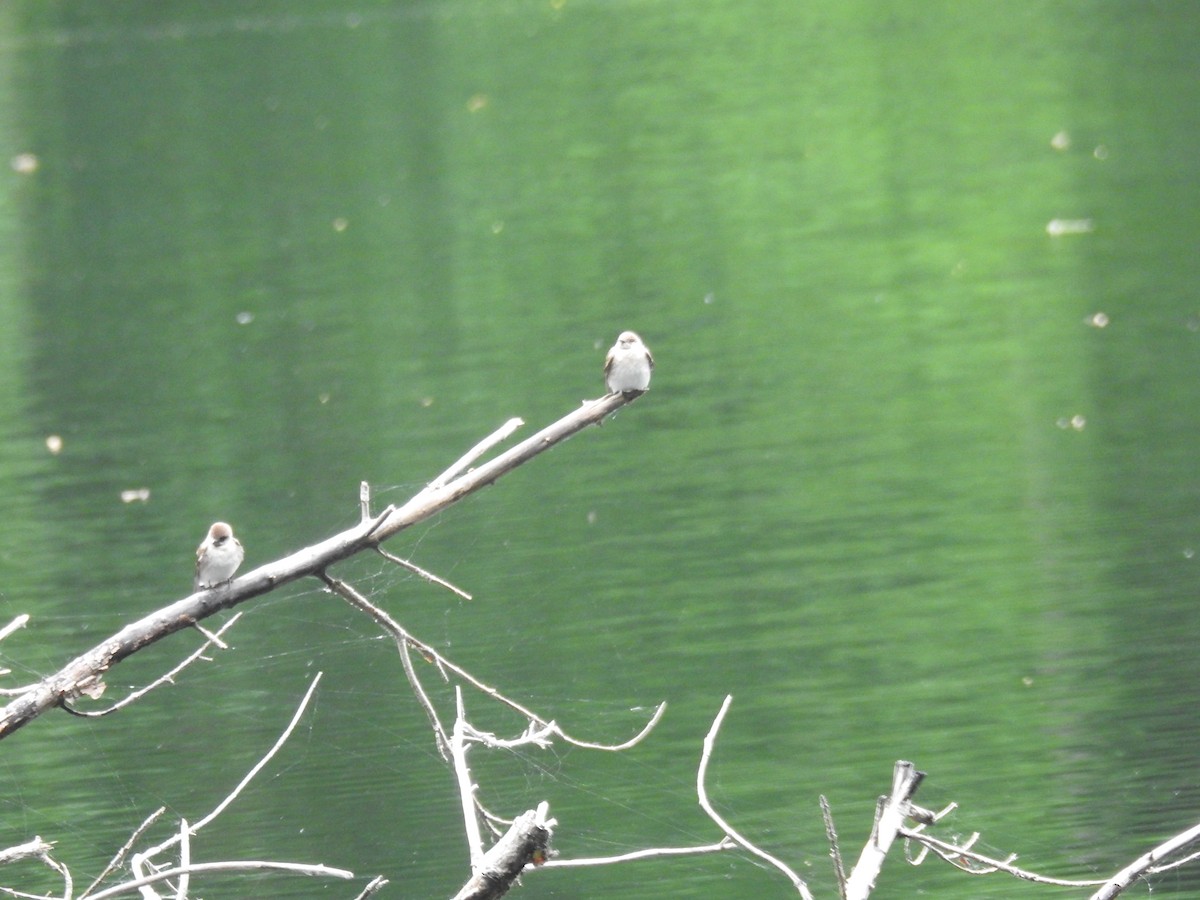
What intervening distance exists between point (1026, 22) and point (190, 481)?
968 inches

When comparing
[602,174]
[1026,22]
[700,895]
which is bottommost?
[700,895]

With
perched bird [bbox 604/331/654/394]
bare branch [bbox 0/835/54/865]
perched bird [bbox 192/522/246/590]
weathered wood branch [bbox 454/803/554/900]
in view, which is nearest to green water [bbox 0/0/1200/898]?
perched bird [bbox 192/522/246/590]

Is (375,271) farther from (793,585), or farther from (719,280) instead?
(793,585)

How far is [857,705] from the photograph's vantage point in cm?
1022

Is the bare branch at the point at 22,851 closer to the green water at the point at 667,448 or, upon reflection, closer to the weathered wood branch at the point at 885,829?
the weathered wood branch at the point at 885,829

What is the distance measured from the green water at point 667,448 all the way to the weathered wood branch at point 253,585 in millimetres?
1908

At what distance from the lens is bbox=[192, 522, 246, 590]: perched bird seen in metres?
6.25

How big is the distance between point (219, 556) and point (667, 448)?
9.20m

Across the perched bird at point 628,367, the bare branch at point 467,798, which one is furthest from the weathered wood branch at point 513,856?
the perched bird at point 628,367

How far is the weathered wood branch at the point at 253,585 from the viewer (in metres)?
4.34

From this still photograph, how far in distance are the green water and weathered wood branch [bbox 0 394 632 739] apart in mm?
1908

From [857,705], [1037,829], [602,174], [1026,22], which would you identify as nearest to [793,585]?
[857,705]

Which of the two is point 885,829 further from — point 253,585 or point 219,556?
point 219,556

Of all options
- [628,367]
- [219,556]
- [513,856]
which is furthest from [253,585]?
[628,367]
